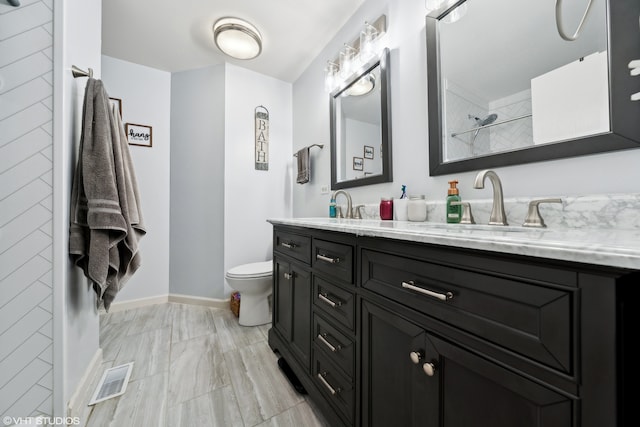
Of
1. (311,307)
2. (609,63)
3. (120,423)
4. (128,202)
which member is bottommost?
(120,423)

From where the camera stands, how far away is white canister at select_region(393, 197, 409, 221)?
1224 mm

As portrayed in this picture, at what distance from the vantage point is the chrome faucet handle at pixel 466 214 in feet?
3.18

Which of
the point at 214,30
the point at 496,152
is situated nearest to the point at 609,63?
the point at 496,152

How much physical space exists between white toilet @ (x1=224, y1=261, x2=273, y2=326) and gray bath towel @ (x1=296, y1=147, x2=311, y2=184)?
2.97 feet

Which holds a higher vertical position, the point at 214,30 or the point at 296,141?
the point at 214,30

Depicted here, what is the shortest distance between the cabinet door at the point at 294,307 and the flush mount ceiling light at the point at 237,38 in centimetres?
185

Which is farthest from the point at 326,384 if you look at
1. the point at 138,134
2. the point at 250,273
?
the point at 138,134

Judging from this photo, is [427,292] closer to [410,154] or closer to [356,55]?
[410,154]

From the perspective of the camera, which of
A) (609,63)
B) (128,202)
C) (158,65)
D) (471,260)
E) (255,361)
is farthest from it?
(158,65)

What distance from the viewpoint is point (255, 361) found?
1511 millimetres

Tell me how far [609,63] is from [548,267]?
767mm

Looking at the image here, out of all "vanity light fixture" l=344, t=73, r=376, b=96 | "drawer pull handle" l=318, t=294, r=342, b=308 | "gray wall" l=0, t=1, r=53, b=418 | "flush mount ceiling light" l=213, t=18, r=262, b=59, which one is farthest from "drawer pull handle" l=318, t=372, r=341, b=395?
"flush mount ceiling light" l=213, t=18, r=262, b=59

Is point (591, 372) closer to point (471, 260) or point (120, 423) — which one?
point (471, 260)

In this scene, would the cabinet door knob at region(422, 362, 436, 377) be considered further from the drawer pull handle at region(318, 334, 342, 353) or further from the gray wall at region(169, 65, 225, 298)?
the gray wall at region(169, 65, 225, 298)
